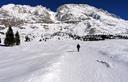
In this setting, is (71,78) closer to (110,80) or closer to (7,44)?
(110,80)

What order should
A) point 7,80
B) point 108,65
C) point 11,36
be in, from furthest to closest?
point 11,36, point 108,65, point 7,80

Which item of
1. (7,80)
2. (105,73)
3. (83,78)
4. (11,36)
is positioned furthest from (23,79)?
(11,36)

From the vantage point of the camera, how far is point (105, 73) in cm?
2580

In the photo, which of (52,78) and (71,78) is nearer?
(52,78)

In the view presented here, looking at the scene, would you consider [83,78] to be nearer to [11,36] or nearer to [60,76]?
[60,76]

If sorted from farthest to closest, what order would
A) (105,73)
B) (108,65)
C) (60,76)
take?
(108,65) < (105,73) < (60,76)

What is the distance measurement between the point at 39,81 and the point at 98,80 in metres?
6.52

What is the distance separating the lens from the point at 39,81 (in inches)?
724

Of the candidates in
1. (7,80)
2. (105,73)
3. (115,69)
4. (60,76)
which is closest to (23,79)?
(7,80)

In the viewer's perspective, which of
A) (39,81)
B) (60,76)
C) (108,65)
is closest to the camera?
(39,81)

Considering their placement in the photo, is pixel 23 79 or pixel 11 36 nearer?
pixel 23 79

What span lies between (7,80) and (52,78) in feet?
12.6

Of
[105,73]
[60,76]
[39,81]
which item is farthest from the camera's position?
[105,73]

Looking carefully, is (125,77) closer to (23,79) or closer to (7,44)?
(23,79)
